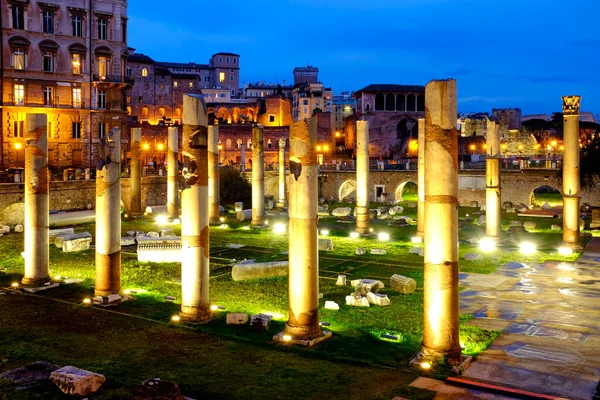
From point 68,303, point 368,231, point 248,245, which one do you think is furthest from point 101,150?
point 368,231

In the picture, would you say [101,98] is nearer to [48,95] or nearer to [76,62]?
[76,62]

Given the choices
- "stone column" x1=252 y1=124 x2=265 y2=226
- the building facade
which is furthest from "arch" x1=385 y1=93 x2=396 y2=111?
"stone column" x1=252 y1=124 x2=265 y2=226

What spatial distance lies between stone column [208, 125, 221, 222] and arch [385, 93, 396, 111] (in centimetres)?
4999

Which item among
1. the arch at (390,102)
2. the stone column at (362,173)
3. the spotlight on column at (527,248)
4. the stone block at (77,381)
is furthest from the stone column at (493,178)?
the arch at (390,102)

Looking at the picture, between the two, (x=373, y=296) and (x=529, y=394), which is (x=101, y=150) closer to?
(x=373, y=296)

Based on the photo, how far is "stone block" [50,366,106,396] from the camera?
9.13m

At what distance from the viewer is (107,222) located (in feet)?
50.3

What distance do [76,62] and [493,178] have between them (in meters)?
31.2

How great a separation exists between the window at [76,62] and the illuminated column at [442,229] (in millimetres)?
39037

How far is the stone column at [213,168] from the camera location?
2859 centimetres

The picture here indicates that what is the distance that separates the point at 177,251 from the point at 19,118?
2681 centimetres

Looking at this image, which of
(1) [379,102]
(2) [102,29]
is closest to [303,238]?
(2) [102,29]

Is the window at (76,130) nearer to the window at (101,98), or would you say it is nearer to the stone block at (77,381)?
the window at (101,98)

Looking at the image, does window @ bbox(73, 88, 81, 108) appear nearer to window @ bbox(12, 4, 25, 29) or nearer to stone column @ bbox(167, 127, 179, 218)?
window @ bbox(12, 4, 25, 29)
